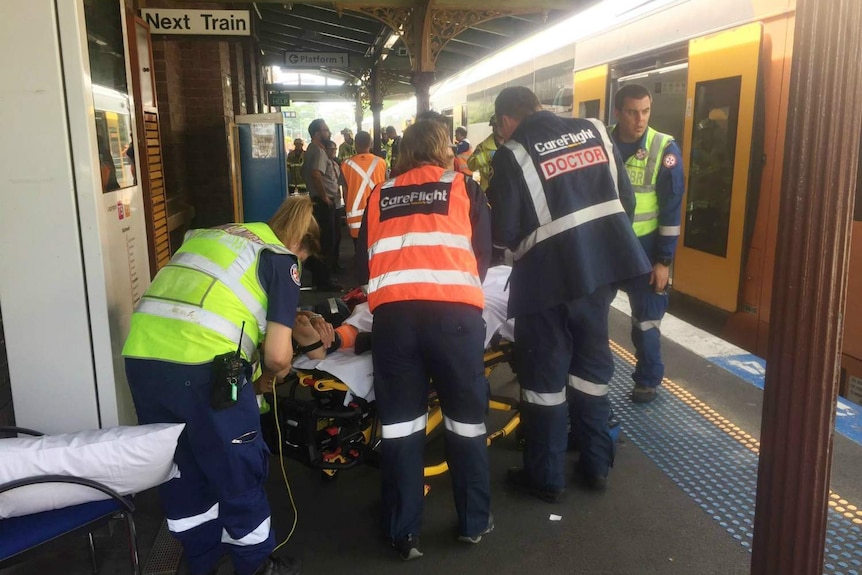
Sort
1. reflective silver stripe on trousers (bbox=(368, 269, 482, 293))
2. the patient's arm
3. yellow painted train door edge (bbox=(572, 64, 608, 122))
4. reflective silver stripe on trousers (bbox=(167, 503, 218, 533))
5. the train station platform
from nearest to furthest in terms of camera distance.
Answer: reflective silver stripe on trousers (bbox=(167, 503, 218, 533)), reflective silver stripe on trousers (bbox=(368, 269, 482, 293)), the train station platform, the patient's arm, yellow painted train door edge (bbox=(572, 64, 608, 122))

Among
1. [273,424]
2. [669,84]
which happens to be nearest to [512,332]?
→ [273,424]

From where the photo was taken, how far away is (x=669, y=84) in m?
6.43

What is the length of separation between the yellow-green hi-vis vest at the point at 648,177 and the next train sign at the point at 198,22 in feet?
11.2

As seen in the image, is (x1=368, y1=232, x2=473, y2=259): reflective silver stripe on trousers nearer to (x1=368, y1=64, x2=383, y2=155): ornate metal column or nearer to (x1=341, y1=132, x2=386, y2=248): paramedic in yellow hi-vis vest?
(x1=341, y1=132, x2=386, y2=248): paramedic in yellow hi-vis vest

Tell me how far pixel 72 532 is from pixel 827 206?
7.90 ft

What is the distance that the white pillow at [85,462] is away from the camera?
2201 mm

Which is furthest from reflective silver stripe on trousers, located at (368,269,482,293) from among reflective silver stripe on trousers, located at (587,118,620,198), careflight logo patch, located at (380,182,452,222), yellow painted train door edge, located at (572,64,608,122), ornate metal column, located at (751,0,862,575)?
yellow painted train door edge, located at (572,64,608,122)

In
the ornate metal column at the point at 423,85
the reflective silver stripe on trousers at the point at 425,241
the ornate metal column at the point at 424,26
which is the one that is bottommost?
the reflective silver stripe on trousers at the point at 425,241

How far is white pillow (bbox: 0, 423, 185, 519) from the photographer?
220 centimetres

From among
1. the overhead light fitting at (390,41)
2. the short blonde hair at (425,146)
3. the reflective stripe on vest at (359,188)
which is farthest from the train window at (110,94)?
the overhead light fitting at (390,41)

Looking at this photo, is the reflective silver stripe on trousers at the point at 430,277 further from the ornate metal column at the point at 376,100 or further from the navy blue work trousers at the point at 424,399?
the ornate metal column at the point at 376,100

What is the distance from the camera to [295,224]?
2707 millimetres

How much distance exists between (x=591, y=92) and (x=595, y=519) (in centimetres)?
533

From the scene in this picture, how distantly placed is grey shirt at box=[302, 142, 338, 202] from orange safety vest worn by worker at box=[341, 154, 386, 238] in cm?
74
